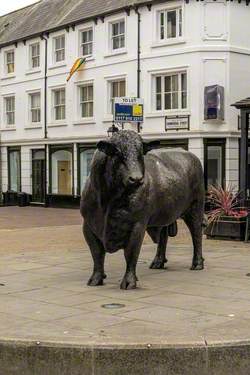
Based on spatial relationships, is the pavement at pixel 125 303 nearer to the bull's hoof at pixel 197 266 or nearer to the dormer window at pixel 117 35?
the bull's hoof at pixel 197 266

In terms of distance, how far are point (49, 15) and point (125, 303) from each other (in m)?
28.4

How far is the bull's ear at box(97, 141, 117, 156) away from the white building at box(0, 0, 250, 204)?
60.4ft

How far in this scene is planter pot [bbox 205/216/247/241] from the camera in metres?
14.2

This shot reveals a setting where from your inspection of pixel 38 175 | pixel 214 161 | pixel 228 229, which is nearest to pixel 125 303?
pixel 228 229

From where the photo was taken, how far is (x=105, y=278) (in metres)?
8.72

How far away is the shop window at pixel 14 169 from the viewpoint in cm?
3503

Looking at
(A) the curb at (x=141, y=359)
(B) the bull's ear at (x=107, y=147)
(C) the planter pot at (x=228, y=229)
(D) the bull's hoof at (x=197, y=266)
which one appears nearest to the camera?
(A) the curb at (x=141, y=359)

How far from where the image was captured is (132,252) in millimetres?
7777

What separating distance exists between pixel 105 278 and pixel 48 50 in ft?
81.9

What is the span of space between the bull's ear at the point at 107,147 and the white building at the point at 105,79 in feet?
60.4

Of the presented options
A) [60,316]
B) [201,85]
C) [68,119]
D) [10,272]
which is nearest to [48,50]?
[68,119]

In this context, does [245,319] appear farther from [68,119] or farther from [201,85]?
[68,119]

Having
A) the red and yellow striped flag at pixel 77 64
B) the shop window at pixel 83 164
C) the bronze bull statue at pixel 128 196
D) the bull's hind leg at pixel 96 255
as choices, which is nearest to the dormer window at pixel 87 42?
the red and yellow striped flag at pixel 77 64

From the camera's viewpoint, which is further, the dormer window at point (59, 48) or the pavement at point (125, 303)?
the dormer window at point (59, 48)
